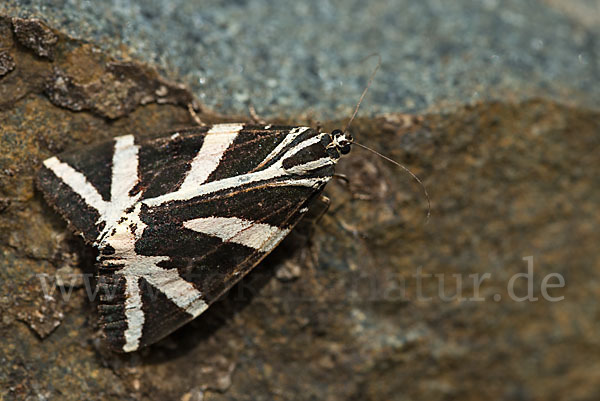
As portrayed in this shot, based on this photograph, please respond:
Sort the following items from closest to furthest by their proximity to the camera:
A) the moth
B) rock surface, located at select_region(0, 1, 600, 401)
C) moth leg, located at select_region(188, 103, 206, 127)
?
the moth → rock surface, located at select_region(0, 1, 600, 401) → moth leg, located at select_region(188, 103, 206, 127)

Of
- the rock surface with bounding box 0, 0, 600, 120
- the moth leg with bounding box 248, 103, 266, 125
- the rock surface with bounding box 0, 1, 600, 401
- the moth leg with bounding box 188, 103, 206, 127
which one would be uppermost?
the rock surface with bounding box 0, 0, 600, 120

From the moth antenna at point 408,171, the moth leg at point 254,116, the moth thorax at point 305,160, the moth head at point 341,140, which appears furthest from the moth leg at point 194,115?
the moth antenna at point 408,171

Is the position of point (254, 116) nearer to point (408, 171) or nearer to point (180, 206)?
point (180, 206)

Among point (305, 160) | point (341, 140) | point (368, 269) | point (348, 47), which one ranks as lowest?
point (368, 269)

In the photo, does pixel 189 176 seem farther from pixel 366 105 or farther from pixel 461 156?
pixel 461 156

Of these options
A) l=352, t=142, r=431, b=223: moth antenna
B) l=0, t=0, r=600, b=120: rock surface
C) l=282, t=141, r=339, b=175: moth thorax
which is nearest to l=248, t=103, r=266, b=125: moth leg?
l=0, t=0, r=600, b=120: rock surface

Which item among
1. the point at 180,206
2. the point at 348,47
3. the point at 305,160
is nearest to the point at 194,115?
the point at 180,206

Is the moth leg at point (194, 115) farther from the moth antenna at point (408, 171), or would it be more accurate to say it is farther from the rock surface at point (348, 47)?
the moth antenna at point (408, 171)

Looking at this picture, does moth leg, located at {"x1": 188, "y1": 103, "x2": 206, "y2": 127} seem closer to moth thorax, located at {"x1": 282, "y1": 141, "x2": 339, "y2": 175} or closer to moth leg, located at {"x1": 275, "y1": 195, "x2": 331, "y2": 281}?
moth thorax, located at {"x1": 282, "y1": 141, "x2": 339, "y2": 175}
